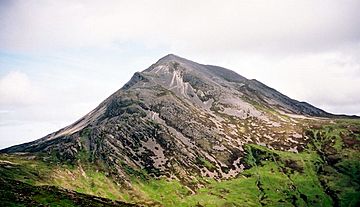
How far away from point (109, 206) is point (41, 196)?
30.1 metres

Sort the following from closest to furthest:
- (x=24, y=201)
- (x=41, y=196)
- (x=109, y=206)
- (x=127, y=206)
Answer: (x=24, y=201)
(x=41, y=196)
(x=109, y=206)
(x=127, y=206)

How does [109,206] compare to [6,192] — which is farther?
[109,206]

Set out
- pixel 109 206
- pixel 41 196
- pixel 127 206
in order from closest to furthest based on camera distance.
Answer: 1. pixel 41 196
2. pixel 109 206
3. pixel 127 206

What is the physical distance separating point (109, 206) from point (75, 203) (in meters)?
16.3

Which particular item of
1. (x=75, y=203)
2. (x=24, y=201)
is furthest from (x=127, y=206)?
(x=24, y=201)

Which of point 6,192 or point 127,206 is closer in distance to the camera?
point 6,192

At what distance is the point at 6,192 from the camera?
474ft

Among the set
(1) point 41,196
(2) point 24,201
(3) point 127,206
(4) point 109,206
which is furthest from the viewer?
(3) point 127,206

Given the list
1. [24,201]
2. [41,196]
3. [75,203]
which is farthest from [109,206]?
[24,201]

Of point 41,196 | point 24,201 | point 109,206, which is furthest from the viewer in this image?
point 109,206

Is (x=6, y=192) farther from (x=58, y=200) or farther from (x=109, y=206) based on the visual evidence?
(x=109, y=206)

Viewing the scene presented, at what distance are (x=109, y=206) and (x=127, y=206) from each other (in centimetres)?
1748

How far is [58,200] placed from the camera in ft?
502

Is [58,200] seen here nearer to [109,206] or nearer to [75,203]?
[75,203]
